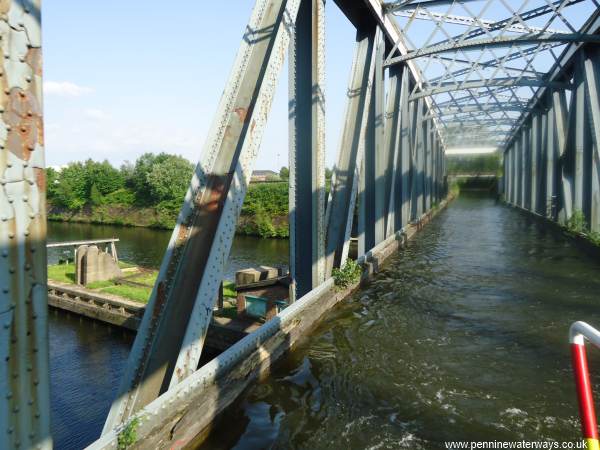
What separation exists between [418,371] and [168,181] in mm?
49915

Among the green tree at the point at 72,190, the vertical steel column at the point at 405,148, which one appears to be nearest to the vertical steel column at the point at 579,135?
the vertical steel column at the point at 405,148

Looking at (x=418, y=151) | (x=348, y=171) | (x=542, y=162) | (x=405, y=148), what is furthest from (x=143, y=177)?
(x=348, y=171)

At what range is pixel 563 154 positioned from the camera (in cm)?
1705

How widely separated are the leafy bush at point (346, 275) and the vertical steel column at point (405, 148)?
9.05 metres

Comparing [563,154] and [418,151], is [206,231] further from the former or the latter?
[418,151]

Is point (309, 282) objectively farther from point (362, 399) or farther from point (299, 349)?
point (362, 399)

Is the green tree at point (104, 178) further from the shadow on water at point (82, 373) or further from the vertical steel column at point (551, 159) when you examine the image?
the vertical steel column at point (551, 159)

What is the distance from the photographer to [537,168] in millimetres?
24766

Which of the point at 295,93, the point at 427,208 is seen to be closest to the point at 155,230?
the point at 427,208

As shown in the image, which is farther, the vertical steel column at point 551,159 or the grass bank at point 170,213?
the grass bank at point 170,213

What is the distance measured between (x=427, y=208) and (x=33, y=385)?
1113 inches

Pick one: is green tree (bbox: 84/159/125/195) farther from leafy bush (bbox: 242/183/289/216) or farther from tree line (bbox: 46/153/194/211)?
leafy bush (bbox: 242/183/289/216)

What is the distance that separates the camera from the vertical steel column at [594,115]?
1230 cm

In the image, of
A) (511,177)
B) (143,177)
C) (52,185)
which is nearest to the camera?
(511,177)
